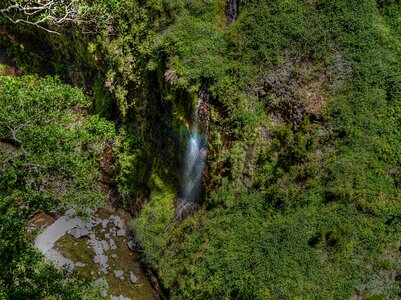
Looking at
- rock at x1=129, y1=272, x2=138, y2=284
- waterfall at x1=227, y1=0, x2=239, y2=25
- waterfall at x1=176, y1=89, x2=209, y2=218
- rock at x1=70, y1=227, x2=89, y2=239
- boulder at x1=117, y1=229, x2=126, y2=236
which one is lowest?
rock at x1=129, y1=272, x2=138, y2=284

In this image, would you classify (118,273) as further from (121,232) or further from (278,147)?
(278,147)

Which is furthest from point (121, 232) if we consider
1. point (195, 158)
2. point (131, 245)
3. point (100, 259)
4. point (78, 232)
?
point (195, 158)

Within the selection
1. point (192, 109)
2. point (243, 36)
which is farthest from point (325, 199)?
point (243, 36)

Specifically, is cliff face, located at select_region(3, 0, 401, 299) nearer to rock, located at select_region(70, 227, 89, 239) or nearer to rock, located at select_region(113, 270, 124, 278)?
rock, located at select_region(113, 270, 124, 278)

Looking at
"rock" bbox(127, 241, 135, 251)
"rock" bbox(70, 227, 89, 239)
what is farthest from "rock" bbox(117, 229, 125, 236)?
"rock" bbox(70, 227, 89, 239)

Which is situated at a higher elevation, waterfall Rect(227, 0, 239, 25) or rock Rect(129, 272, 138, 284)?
waterfall Rect(227, 0, 239, 25)

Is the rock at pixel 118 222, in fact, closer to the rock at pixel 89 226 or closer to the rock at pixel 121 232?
the rock at pixel 121 232

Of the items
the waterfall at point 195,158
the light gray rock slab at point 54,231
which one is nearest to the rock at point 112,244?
the light gray rock slab at point 54,231
